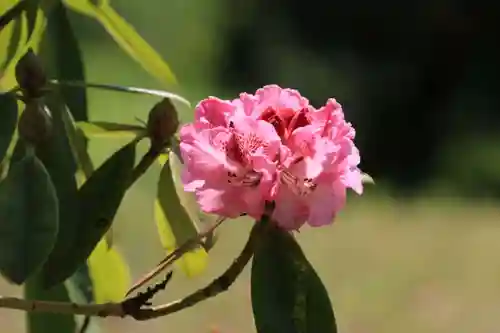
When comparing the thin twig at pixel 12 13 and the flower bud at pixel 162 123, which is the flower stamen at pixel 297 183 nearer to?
the flower bud at pixel 162 123

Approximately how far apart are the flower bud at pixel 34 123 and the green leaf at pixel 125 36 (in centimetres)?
14

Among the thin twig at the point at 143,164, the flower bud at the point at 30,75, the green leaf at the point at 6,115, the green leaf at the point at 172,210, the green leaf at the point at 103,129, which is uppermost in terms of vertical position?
the flower bud at the point at 30,75

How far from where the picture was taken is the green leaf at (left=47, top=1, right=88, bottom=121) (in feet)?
1.80

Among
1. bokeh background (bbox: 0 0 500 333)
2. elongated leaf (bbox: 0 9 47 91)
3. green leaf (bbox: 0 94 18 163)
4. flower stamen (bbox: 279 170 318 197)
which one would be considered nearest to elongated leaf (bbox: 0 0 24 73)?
elongated leaf (bbox: 0 9 47 91)

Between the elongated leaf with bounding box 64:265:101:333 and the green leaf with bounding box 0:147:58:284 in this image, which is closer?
the green leaf with bounding box 0:147:58:284

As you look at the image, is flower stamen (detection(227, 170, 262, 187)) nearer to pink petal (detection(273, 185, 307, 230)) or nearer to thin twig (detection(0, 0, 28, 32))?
pink petal (detection(273, 185, 307, 230))

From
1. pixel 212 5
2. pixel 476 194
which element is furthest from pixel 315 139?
pixel 212 5

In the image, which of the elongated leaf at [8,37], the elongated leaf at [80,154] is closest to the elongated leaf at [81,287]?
the elongated leaf at [80,154]

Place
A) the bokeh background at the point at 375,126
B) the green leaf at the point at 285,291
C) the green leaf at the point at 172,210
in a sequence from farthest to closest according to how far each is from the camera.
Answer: the bokeh background at the point at 375,126 → the green leaf at the point at 172,210 → the green leaf at the point at 285,291

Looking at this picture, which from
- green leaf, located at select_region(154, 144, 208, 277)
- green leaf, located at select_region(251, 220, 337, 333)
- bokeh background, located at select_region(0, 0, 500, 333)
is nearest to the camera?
green leaf, located at select_region(251, 220, 337, 333)

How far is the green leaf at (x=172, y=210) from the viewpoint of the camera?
0.49 m

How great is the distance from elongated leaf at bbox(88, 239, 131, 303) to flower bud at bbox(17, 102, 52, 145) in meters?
0.14

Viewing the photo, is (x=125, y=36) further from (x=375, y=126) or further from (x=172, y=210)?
(x=375, y=126)

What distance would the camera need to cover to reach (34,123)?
1.42 ft
